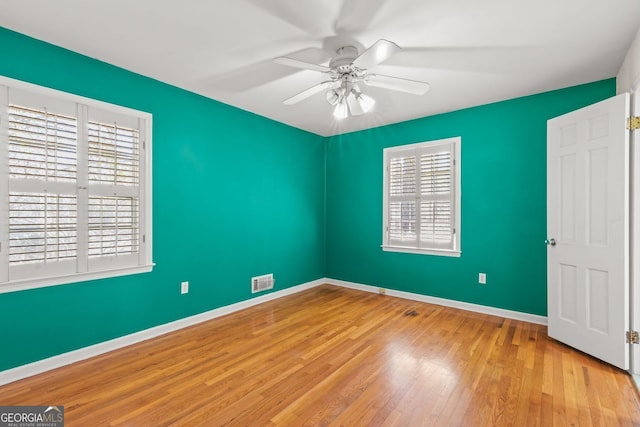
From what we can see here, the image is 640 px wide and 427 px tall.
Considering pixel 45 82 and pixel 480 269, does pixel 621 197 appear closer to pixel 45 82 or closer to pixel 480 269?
pixel 480 269

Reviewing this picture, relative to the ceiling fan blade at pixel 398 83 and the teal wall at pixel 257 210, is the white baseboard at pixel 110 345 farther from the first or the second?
the ceiling fan blade at pixel 398 83

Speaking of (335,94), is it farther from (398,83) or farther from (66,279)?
(66,279)

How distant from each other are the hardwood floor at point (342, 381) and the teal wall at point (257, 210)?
0.39 m

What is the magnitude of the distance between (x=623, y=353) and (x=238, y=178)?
4.05 meters

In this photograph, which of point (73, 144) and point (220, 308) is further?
point (220, 308)

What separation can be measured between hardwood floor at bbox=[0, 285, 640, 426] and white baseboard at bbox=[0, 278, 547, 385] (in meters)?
0.08

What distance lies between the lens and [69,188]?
8.02 ft

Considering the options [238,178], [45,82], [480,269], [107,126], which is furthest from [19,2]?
[480,269]

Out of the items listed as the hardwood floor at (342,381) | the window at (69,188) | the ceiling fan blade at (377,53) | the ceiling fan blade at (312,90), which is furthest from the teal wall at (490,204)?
the window at (69,188)

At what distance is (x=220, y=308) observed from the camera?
3.60 meters

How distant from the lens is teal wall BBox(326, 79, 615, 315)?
130 inches

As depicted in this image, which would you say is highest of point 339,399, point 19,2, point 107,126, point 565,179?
point 19,2

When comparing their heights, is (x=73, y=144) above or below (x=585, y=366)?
above

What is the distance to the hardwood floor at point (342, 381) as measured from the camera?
181 centimetres
